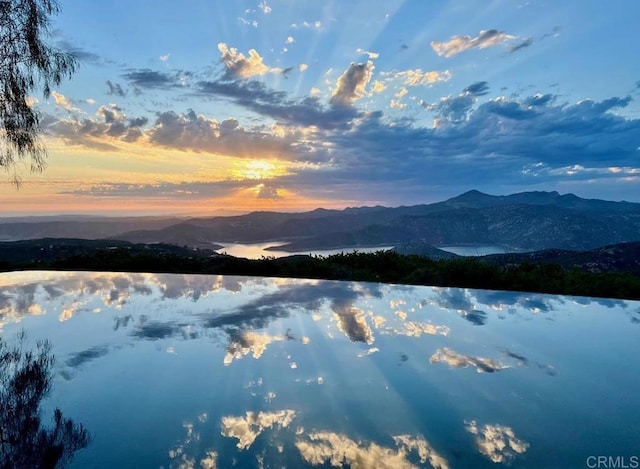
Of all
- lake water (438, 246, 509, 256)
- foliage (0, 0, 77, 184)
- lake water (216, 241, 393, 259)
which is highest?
foliage (0, 0, 77, 184)

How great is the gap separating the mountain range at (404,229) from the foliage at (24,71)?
269 feet

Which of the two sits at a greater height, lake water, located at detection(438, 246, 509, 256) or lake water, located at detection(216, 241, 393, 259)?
lake water, located at detection(216, 241, 393, 259)

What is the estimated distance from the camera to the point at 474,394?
9.52 feet

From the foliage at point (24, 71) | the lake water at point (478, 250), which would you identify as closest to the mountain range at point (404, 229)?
the lake water at point (478, 250)

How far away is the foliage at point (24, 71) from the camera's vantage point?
5.34 meters

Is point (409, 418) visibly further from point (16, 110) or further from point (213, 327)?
point (16, 110)

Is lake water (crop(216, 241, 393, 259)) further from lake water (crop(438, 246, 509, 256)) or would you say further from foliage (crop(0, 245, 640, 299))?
lake water (crop(438, 246, 509, 256))

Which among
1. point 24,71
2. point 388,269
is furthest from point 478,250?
point 24,71

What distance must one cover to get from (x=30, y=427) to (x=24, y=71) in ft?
17.8

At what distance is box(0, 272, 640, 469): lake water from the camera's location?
7.13 ft

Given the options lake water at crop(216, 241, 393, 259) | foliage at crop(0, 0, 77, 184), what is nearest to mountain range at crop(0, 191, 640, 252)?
lake water at crop(216, 241, 393, 259)

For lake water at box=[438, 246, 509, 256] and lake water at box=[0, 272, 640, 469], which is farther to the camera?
lake water at box=[438, 246, 509, 256]

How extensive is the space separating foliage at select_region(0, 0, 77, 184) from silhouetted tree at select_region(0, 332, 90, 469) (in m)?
3.72

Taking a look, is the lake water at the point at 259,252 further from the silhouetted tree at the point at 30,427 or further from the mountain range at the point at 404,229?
the mountain range at the point at 404,229
